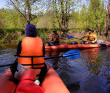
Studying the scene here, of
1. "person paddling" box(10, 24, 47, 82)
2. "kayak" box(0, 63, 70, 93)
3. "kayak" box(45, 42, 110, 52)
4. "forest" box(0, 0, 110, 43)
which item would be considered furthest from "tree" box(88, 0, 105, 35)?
"kayak" box(0, 63, 70, 93)

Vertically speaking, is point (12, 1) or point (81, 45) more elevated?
point (12, 1)

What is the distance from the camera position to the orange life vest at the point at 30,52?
204 cm

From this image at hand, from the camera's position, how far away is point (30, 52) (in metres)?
2.04

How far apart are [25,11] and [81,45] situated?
6.31m

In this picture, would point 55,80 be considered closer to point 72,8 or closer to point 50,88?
point 50,88

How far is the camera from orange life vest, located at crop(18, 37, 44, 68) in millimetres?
2035

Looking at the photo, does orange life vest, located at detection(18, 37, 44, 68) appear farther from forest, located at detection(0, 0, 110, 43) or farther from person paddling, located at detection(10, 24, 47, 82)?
forest, located at detection(0, 0, 110, 43)

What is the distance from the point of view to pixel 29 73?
1961mm

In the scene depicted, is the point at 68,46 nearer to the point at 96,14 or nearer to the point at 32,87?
the point at 32,87

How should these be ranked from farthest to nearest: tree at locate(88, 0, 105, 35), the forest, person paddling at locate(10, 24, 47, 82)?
tree at locate(88, 0, 105, 35), the forest, person paddling at locate(10, 24, 47, 82)

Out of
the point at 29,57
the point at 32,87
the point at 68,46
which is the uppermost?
the point at 29,57

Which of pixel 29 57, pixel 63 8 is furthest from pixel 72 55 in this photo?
pixel 63 8

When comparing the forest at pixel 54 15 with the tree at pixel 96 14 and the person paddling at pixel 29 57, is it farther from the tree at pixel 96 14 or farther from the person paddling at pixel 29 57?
the person paddling at pixel 29 57

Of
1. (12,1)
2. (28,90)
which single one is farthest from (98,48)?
(12,1)
